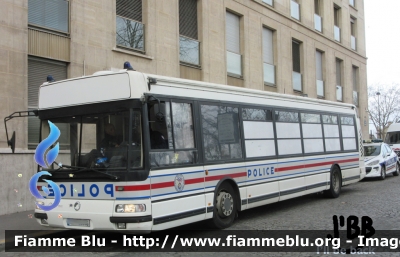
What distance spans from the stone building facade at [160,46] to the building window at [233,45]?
5 centimetres

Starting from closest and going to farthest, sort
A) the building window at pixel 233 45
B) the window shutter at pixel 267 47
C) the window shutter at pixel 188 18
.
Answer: the window shutter at pixel 188 18 < the building window at pixel 233 45 < the window shutter at pixel 267 47

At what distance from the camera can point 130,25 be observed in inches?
597

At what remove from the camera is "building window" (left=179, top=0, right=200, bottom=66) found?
1734cm

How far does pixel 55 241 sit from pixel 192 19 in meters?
11.9

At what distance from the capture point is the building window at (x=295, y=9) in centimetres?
2509

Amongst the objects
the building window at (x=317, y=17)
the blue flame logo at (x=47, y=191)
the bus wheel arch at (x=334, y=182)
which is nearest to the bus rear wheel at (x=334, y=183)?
the bus wheel arch at (x=334, y=182)

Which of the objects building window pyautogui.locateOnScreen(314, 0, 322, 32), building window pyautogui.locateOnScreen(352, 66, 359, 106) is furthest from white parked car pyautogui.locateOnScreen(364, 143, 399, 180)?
building window pyautogui.locateOnScreen(352, 66, 359, 106)

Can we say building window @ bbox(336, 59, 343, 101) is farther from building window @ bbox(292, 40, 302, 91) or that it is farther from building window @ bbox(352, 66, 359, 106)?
building window @ bbox(292, 40, 302, 91)

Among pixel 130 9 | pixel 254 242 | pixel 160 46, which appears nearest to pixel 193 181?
pixel 254 242

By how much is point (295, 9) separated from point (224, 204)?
62.8ft

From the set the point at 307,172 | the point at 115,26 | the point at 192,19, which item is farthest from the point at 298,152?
the point at 192,19

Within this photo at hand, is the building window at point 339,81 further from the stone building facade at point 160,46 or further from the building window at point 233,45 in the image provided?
the building window at point 233,45

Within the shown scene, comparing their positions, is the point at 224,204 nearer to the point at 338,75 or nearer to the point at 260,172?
the point at 260,172

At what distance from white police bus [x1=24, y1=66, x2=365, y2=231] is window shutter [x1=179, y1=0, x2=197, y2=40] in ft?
26.1
